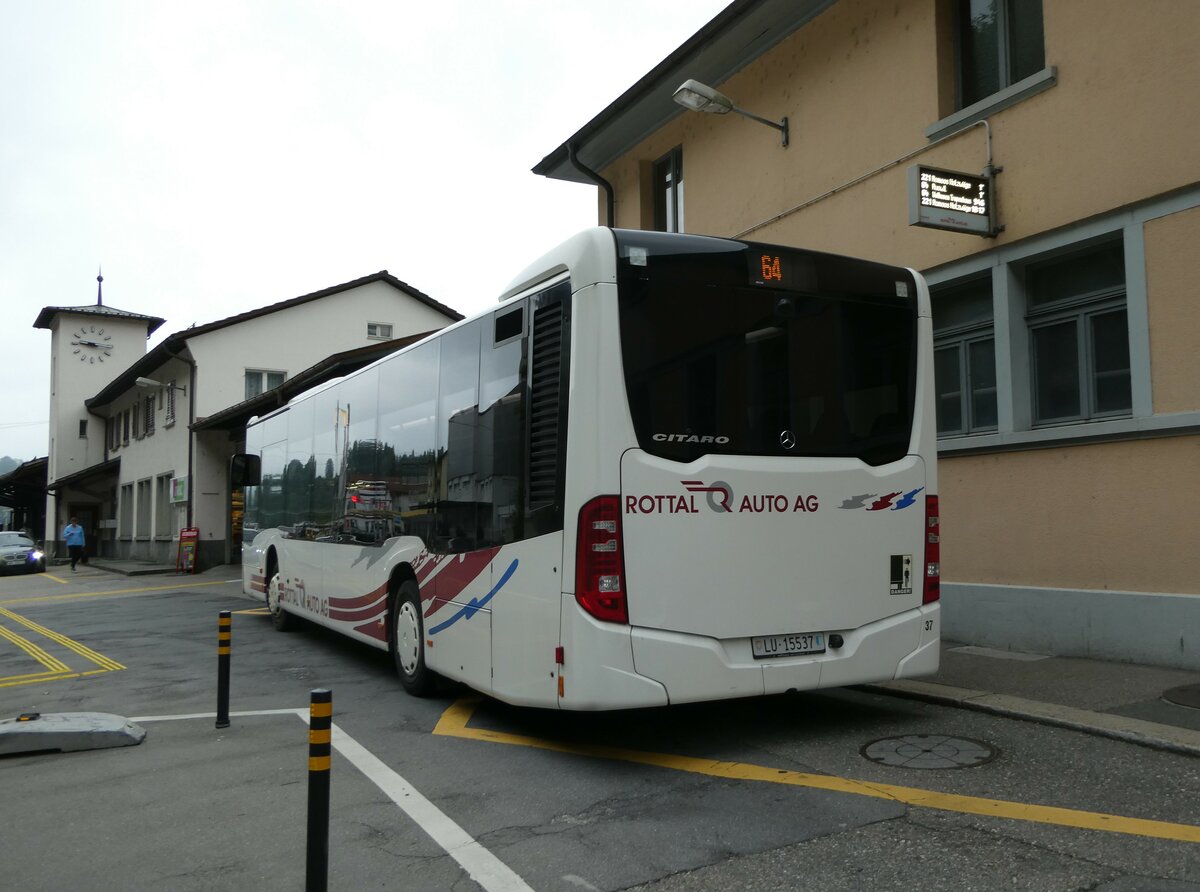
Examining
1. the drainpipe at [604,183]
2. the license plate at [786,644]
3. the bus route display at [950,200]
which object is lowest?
the license plate at [786,644]

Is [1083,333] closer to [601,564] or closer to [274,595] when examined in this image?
[601,564]

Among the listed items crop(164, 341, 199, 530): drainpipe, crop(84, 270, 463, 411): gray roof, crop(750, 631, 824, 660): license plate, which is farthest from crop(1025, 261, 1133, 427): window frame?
crop(164, 341, 199, 530): drainpipe

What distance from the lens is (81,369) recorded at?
5103cm

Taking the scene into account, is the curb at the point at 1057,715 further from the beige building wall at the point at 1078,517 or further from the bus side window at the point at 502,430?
the bus side window at the point at 502,430

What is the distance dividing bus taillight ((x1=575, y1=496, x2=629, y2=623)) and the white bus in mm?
11

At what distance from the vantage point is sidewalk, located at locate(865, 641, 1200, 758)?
5871 millimetres

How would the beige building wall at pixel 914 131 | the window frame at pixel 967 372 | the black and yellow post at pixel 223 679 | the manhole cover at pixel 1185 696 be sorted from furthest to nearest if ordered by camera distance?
the window frame at pixel 967 372 < the beige building wall at pixel 914 131 < the black and yellow post at pixel 223 679 < the manhole cover at pixel 1185 696

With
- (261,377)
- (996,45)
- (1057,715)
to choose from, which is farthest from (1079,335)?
(261,377)

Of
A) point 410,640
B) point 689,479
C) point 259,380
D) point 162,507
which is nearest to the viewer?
point 689,479

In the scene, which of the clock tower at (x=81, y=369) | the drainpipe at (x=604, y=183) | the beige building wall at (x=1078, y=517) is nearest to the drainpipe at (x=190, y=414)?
the drainpipe at (x=604, y=183)

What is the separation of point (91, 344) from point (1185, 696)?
54543 millimetres

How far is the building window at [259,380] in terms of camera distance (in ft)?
107

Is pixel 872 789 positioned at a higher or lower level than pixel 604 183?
lower

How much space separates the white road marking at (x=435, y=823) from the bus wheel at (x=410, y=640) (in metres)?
1.03
